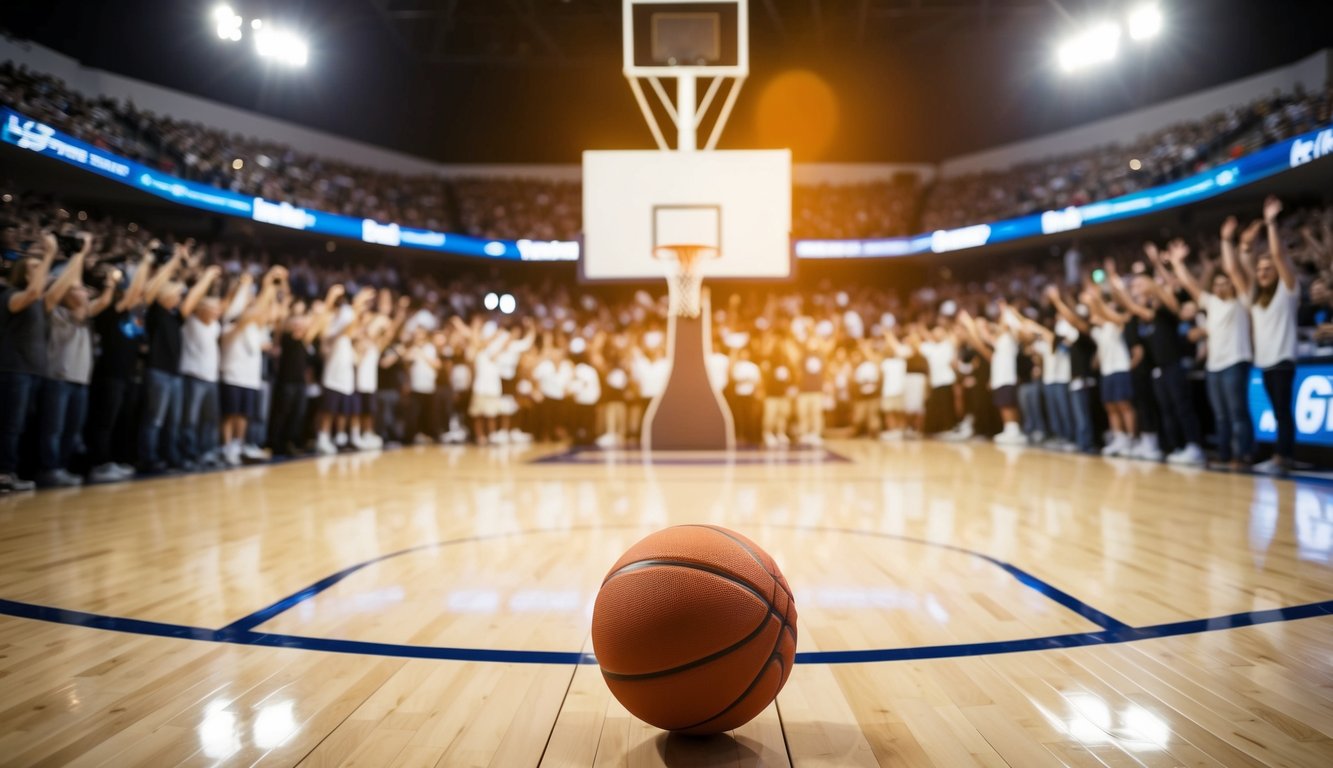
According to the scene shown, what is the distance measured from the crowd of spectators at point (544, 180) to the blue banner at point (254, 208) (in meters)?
0.33

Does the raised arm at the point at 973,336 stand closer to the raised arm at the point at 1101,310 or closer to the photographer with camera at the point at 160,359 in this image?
the raised arm at the point at 1101,310

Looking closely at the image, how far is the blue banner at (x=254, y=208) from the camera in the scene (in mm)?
11727

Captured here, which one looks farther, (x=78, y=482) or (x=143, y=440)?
(x=143, y=440)

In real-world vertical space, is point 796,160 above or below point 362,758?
above

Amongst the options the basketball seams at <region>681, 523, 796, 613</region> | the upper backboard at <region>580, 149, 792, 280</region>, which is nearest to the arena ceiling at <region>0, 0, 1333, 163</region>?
the upper backboard at <region>580, 149, 792, 280</region>

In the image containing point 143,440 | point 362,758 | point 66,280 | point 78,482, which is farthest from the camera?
point 143,440

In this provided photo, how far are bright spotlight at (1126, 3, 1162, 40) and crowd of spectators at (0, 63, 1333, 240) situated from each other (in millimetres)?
2523

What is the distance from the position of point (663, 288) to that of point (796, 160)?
5.85m

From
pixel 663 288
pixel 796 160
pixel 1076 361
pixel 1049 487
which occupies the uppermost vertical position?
pixel 796 160

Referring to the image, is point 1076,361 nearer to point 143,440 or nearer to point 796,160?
point 143,440

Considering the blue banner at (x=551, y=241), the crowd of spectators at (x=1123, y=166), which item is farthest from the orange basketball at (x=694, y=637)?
the crowd of spectators at (x=1123, y=166)

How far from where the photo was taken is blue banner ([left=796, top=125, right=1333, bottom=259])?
12.6 metres

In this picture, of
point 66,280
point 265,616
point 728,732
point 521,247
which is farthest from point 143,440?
point 521,247

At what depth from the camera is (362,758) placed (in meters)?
1.80
